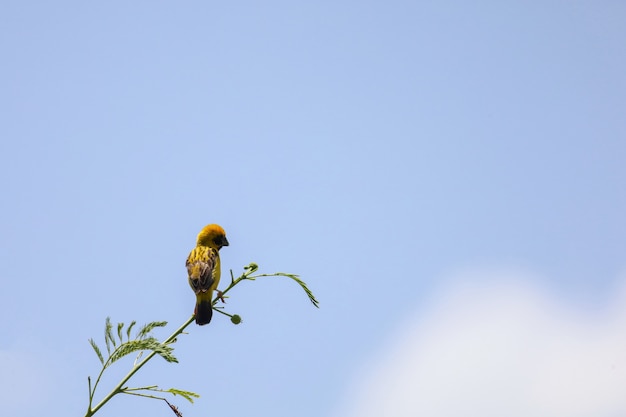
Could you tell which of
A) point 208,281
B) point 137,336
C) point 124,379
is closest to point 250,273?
point 137,336

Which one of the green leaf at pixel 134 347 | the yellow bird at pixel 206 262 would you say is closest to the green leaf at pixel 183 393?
the green leaf at pixel 134 347

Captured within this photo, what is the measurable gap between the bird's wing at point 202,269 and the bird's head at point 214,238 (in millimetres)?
97

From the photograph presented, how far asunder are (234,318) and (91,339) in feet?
3.16

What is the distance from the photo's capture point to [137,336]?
426 cm

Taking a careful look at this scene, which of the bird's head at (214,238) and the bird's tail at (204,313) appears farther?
the bird's head at (214,238)

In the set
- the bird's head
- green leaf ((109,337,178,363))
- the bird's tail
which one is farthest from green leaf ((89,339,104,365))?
the bird's head

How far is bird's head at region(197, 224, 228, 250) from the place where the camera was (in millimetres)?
7945

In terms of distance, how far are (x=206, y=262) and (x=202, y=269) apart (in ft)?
0.29

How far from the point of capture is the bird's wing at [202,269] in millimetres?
7551

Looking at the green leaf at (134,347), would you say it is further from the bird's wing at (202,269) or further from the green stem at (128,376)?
the bird's wing at (202,269)

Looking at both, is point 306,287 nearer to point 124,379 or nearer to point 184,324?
point 184,324

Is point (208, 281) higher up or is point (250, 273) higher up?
point (208, 281)

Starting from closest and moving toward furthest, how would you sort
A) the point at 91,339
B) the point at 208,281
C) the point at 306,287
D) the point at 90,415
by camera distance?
1. the point at 90,415
2. the point at 91,339
3. the point at 306,287
4. the point at 208,281

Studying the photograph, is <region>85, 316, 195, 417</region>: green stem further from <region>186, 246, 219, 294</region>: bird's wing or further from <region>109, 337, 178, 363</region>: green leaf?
<region>186, 246, 219, 294</region>: bird's wing
